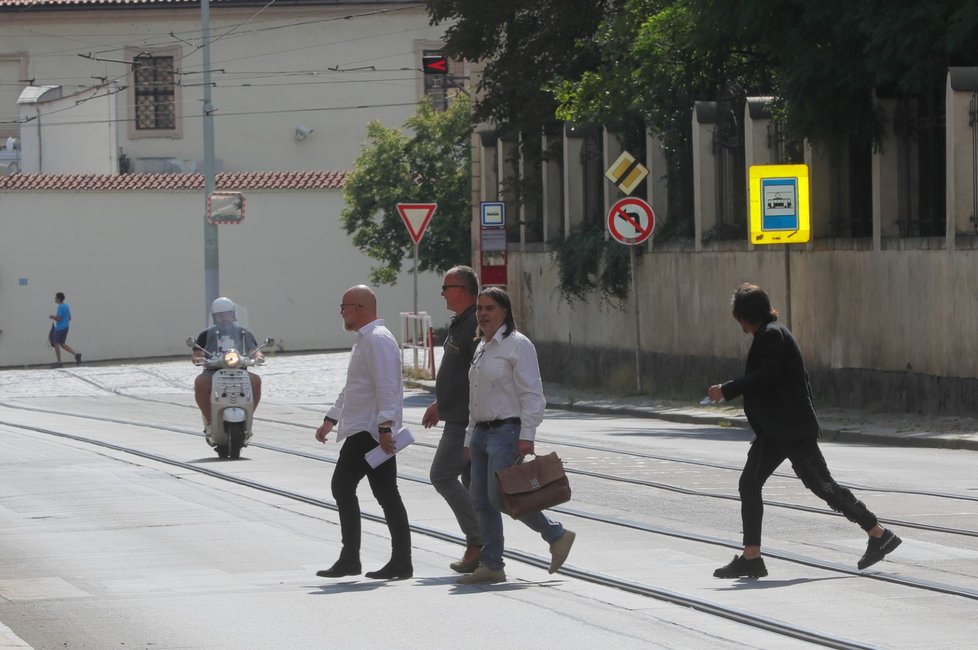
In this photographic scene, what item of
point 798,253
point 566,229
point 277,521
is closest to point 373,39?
point 566,229

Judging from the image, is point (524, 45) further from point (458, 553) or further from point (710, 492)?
point (458, 553)

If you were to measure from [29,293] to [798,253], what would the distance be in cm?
2289

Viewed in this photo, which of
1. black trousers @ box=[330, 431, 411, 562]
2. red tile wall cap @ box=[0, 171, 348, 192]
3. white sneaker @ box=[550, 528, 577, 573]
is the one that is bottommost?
white sneaker @ box=[550, 528, 577, 573]

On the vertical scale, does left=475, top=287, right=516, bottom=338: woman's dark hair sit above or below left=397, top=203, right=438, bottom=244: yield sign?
below

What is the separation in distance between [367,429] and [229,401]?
8.00 m

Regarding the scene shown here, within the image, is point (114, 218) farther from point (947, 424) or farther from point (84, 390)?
point (947, 424)

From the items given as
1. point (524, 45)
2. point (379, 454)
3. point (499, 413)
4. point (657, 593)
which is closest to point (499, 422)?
point (499, 413)

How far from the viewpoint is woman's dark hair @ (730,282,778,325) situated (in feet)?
31.6

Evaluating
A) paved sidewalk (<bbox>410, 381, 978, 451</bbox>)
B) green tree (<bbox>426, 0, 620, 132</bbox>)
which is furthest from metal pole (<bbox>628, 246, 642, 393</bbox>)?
green tree (<bbox>426, 0, 620, 132</bbox>)

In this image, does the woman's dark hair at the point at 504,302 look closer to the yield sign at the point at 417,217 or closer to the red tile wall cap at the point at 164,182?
the yield sign at the point at 417,217

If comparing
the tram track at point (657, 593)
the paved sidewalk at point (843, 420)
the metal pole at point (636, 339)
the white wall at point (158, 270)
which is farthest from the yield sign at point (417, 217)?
the tram track at point (657, 593)

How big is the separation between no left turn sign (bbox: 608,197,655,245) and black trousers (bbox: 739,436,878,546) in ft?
56.2

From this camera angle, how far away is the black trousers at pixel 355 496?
971cm

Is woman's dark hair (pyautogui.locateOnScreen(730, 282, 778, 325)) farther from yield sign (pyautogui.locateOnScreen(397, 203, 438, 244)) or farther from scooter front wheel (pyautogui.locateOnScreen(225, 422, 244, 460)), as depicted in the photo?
yield sign (pyautogui.locateOnScreen(397, 203, 438, 244))
